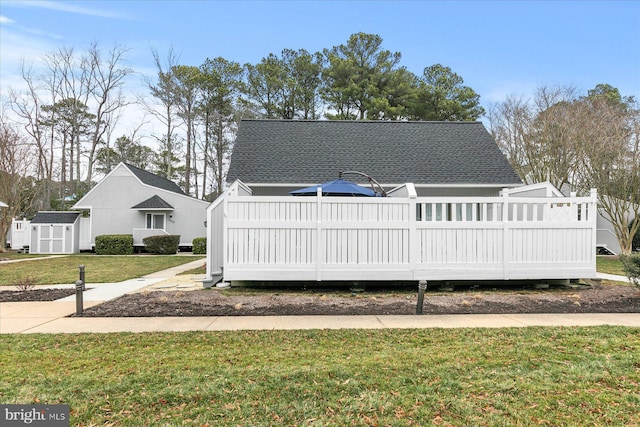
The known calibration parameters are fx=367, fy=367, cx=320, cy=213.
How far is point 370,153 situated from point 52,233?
62.2 ft

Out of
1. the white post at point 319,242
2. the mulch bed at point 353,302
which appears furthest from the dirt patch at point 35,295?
the white post at point 319,242

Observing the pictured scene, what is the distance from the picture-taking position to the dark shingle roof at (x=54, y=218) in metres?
21.3

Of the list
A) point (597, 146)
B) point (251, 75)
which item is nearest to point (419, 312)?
point (597, 146)

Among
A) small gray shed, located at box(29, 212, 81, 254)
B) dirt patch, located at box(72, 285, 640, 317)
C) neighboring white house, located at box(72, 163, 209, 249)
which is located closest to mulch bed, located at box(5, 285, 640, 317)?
dirt patch, located at box(72, 285, 640, 317)

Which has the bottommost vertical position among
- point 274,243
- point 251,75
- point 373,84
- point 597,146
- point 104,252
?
point 104,252

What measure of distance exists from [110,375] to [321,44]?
1213 inches

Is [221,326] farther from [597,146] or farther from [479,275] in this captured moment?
[597,146]

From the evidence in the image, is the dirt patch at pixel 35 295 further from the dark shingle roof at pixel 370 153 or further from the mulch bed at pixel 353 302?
the dark shingle roof at pixel 370 153

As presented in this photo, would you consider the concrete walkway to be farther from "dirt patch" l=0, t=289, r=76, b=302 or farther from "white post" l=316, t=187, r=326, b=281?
"white post" l=316, t=187, r=326, b=281

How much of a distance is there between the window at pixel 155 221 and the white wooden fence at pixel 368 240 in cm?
1721

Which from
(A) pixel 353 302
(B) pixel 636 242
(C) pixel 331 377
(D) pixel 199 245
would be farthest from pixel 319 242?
(B) pixel 636 242

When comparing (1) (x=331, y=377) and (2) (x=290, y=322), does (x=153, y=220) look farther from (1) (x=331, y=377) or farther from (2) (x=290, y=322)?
(1) (x=331, y=377)

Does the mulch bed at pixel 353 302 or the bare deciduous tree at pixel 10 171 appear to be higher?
the bare deciduous tree at pixel 10 171

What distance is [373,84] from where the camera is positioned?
26.7 m
